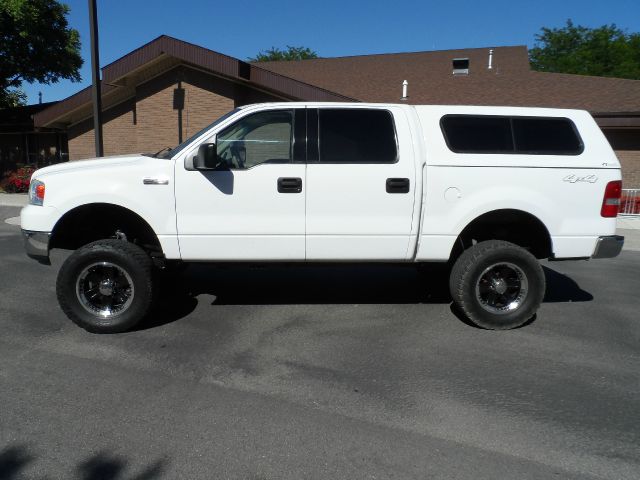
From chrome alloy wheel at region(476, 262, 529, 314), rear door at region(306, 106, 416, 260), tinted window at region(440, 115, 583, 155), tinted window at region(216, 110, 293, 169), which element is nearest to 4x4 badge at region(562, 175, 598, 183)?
tinted window at region(440, 115, 583, 155)

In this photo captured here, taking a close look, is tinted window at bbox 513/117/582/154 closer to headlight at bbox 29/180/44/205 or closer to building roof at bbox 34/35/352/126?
headlight at bbox 29/180/44/205

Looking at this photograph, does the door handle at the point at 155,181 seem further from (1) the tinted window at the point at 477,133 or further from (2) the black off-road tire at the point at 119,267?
(1) the tinted window at the point at 477,133

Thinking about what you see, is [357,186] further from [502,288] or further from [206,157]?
[502,288]

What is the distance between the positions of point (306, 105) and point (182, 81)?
13.0 metres

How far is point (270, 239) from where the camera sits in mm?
4883

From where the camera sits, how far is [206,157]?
15.0ft

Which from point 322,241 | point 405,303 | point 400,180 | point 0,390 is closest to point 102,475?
point 0,390

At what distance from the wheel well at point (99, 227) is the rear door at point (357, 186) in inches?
64.0

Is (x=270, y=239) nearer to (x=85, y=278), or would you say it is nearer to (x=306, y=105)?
(x=306, y=105)

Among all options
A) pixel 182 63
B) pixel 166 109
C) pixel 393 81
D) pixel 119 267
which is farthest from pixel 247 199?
pixel 393 81

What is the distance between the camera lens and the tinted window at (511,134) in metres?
5.05

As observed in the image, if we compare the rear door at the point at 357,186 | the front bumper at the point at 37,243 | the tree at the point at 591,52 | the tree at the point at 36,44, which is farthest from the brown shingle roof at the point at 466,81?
the tree at the point at 591,52

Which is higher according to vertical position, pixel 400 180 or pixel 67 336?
pixel 400 180

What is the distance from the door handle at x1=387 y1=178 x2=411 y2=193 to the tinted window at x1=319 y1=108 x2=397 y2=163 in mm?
200
